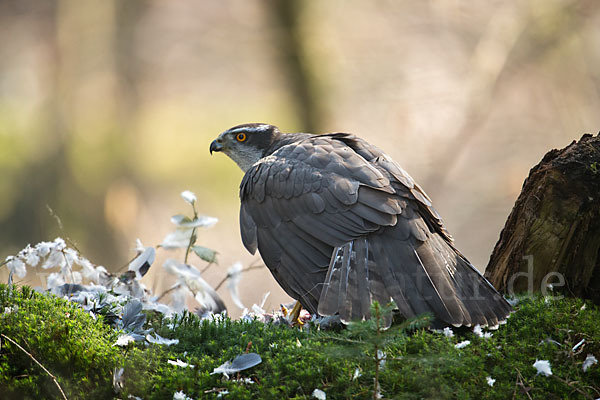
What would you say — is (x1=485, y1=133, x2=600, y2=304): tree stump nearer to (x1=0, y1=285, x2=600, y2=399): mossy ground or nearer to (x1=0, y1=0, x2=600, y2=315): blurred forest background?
(x1=0, y1=285, x2=600, y2=399): mossy ground

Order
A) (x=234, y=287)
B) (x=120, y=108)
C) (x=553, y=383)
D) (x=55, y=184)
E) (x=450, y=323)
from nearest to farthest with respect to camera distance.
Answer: (x=553, y=383), (x=450, y=323), (x=234, y=287), (x=55, y=184), (x=120, y=108)

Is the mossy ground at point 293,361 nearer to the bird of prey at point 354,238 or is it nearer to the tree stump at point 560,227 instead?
the bird of prey at point 354,238

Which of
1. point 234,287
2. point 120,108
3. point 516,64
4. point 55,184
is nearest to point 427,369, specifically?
point 234,287

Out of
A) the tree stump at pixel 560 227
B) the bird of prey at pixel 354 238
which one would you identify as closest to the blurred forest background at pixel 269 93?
the bird of prey at pixel 354 238

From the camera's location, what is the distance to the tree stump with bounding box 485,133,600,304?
11.4 feet

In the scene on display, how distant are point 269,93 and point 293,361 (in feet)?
19.5

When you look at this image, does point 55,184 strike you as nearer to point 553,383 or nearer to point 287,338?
point 287,338

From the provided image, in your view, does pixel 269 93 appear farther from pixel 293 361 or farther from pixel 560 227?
pixel 293 361

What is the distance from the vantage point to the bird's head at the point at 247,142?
15.5 feet

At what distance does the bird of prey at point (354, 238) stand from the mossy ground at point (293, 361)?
0.65 feet

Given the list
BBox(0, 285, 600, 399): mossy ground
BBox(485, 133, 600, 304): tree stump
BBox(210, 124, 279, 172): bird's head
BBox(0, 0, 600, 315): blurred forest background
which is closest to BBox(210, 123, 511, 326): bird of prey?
BBox(0, 285, 600, 399): mossy ground

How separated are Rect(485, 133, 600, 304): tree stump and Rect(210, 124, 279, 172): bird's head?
2.02 m

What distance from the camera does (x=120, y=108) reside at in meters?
7.55

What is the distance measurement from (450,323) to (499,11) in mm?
6650
